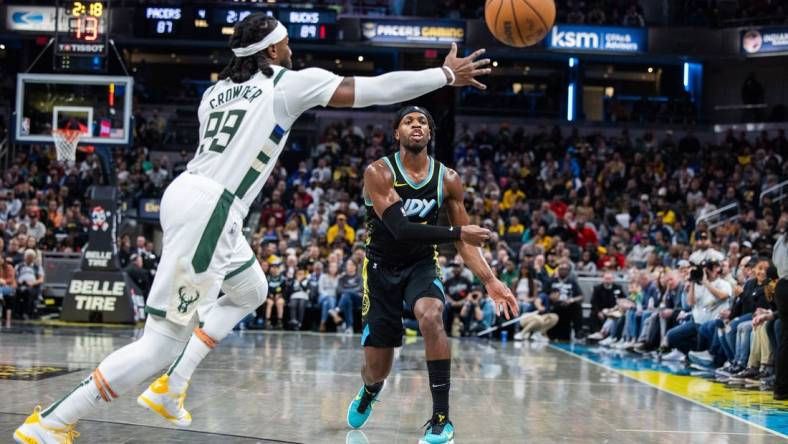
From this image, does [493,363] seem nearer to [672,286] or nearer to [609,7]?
[672,286]

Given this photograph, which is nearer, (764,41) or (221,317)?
(221,317)

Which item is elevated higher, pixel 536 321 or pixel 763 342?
pixel 763 342

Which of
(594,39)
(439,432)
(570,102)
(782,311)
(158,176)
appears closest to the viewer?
(439,432)

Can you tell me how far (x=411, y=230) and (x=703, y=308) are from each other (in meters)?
7.90

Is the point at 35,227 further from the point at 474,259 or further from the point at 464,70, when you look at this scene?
the point at 464,70

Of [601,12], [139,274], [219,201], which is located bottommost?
[139,274]

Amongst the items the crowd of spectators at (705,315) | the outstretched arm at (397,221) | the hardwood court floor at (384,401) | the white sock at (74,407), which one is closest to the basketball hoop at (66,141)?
the hardwood court floor at (384,401)

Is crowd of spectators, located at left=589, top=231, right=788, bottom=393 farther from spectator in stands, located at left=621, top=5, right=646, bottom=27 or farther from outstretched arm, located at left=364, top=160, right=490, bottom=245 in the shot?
spectator in stands, located at left=621, top=5, right=646, bottom=27

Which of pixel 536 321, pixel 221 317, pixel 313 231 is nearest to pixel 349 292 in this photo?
pixel 536 321

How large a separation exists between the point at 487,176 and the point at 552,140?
392 cm

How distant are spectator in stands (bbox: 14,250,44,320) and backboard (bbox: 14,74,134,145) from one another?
2698 millimetres

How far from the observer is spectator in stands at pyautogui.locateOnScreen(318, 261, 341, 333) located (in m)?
17.2

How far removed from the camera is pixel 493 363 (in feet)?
38.5

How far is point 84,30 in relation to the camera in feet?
51.8
